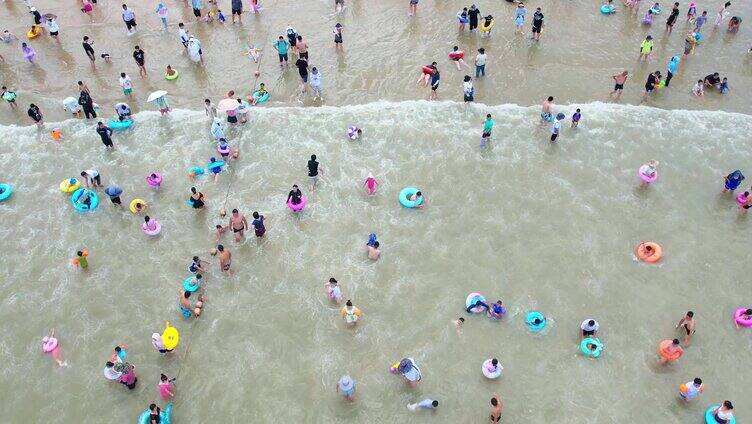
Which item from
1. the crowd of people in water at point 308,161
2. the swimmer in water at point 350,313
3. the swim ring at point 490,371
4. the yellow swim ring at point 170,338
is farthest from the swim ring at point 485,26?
the yellow swim ring at point 170,338

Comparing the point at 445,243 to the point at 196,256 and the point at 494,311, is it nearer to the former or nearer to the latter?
the point at 494,311

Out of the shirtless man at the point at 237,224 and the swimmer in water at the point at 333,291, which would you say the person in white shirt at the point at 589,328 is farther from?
the shirtless man at the point at 237,224

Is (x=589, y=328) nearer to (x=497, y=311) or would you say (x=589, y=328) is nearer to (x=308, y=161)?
(x=497, y=311)

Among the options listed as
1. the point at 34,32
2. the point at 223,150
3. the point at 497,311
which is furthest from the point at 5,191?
the point at 497,311

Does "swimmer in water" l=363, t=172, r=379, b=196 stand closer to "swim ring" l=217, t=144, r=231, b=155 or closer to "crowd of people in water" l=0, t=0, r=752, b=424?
"crowd of people in water" l=0, t=0, r=752, b=424

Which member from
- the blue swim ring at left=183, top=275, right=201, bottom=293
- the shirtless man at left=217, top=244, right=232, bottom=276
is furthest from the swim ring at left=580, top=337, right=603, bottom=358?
the blue swim ring at left=183, top=275, right=201, bottom=293

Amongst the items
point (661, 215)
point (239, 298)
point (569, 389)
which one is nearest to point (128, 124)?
point (239, 298)
